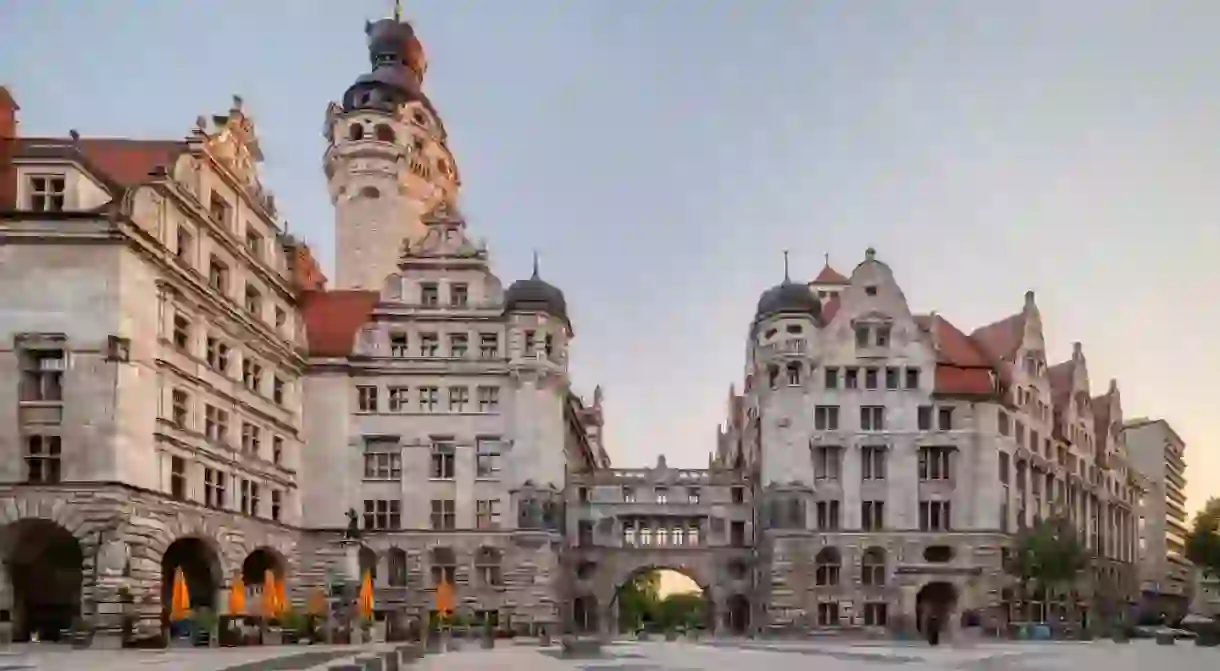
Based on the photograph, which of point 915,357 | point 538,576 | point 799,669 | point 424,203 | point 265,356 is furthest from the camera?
point 424,203

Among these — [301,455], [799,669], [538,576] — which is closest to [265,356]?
[301,455]

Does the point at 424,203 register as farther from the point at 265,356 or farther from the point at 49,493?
the point at 49,493

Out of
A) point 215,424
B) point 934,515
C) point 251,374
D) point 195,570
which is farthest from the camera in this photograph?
point 934,515

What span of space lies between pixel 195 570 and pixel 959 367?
46741mm

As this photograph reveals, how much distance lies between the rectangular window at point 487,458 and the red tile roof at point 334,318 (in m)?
9.27

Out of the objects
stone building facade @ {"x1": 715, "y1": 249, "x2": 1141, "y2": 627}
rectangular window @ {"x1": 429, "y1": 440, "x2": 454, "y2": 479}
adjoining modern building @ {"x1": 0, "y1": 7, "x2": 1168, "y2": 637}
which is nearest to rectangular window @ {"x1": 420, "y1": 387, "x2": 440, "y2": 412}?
adjoining modern building @ {"x1": 0, "y1": 7, "x2": 1168, "y2": 637}

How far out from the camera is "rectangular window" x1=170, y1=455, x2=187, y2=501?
60.7m

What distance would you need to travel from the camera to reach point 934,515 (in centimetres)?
8556

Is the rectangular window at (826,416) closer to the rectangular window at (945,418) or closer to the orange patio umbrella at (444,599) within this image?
the rectangular window at (945,418)

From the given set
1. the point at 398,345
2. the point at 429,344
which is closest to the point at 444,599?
the point at 429,344

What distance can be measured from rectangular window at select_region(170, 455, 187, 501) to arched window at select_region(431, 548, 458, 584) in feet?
69.0

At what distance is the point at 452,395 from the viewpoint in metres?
81.4

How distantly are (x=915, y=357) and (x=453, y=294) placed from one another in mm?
28216

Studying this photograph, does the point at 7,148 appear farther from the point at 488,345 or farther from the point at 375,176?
the point at 375,176
